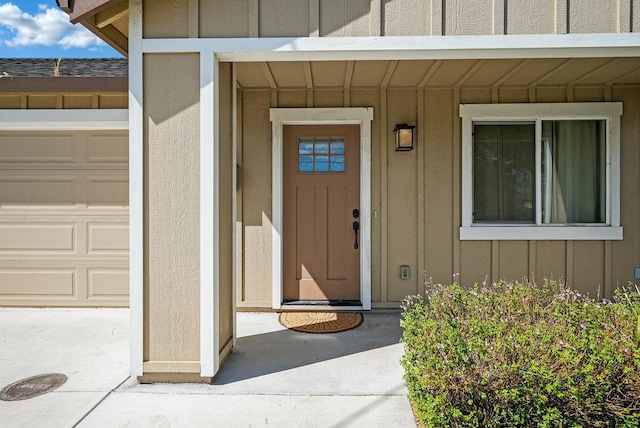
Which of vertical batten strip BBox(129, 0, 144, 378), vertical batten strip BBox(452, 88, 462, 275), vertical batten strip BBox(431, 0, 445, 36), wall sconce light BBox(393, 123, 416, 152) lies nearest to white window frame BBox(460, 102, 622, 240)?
vertical batten strip BBox(452, 88, 462, 275)

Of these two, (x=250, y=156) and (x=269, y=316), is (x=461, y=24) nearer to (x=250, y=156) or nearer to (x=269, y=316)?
(x=250, y=156)

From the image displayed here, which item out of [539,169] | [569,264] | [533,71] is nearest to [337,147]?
[533,71]

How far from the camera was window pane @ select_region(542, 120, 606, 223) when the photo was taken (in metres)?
4.29

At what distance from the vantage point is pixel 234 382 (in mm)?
2781

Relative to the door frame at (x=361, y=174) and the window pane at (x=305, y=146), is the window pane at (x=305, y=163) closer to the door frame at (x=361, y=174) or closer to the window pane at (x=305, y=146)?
the window pane at (x=305, y=146)

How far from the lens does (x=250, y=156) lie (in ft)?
14.3

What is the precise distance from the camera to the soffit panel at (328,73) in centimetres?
351

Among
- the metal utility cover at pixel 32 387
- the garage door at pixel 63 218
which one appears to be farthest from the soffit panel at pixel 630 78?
the metal utility cover at pixel 32 387

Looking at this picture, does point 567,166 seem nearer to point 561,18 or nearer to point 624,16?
point 624,16

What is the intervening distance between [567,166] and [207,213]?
153 inches

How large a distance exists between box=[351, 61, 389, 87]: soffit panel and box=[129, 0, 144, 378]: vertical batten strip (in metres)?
1.80

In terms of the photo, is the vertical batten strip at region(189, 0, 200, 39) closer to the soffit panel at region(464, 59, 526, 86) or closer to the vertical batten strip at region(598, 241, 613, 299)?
the soffit panel at region(464, 59, 526, 86)

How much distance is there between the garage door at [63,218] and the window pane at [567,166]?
186 inches

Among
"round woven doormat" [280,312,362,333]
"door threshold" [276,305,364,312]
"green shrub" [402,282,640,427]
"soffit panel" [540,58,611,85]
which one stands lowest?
"round woven doormat" [280,312,362,333]
